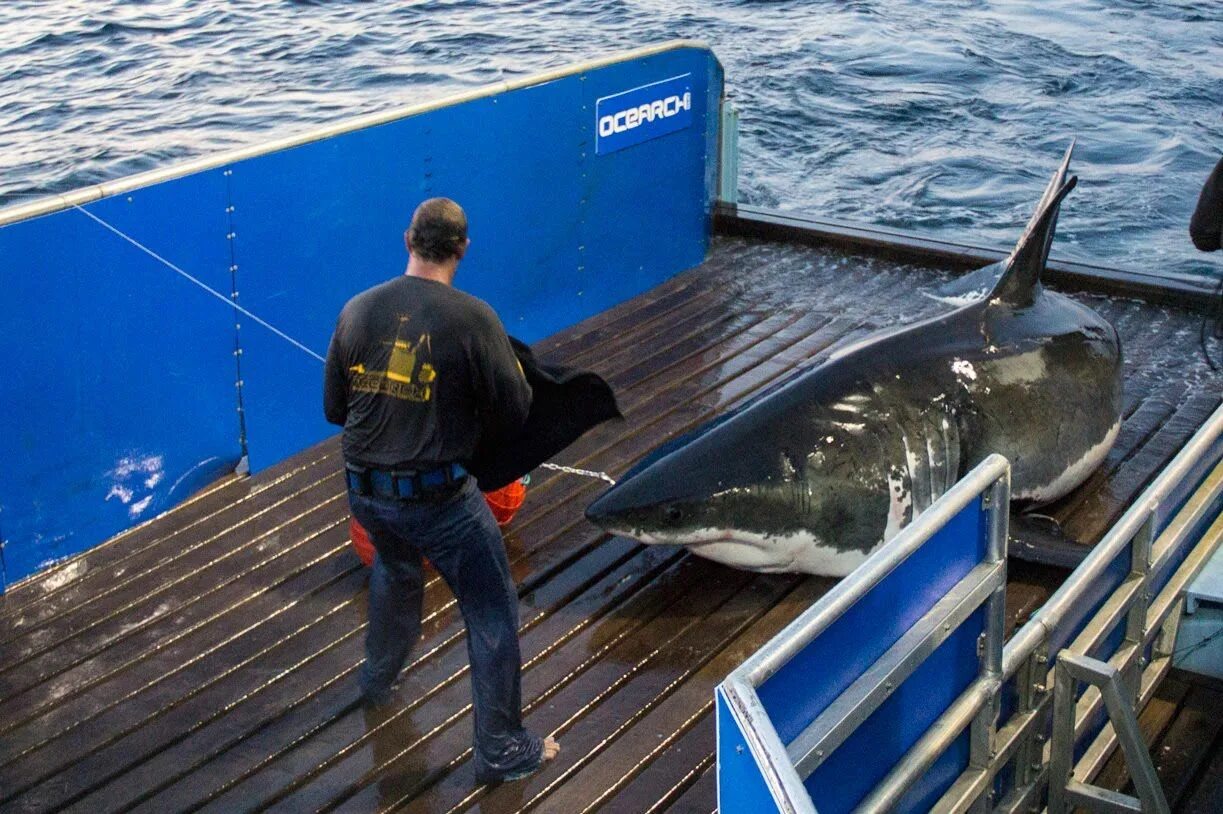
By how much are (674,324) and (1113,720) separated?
208 inches

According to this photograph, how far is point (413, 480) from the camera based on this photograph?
460 cm

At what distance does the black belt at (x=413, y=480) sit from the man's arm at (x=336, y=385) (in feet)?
1.03

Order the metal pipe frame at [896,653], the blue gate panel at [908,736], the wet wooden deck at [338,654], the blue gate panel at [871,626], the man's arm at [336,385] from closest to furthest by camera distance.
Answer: the metal pipe frame at [896,653], the blue gate panel at [871,626], the blue gate panel at [908,736], the man's arm at [336,385], the wet wooden deck at [338,654]

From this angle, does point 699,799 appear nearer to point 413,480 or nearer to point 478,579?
point 478,579

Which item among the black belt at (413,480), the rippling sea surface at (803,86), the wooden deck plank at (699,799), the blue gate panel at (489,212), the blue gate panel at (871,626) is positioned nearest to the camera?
the blue gate panel at (871,626)

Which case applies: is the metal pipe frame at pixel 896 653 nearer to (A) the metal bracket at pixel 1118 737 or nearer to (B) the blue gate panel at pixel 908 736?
(B) the blue gate panel at pixel 908 736

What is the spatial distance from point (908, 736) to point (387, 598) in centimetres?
205

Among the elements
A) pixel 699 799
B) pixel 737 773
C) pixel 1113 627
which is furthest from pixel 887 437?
pixel 737 773

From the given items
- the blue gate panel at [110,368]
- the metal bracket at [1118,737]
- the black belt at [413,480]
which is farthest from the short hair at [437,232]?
the blue gate panel at [110,368]

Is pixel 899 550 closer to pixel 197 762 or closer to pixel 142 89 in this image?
pixel 197 762

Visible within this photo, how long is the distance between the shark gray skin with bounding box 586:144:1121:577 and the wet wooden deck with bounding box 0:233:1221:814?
299mm

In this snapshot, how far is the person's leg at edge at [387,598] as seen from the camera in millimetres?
4766

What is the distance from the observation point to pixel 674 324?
Result: 9344 mm

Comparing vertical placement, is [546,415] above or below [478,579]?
above
